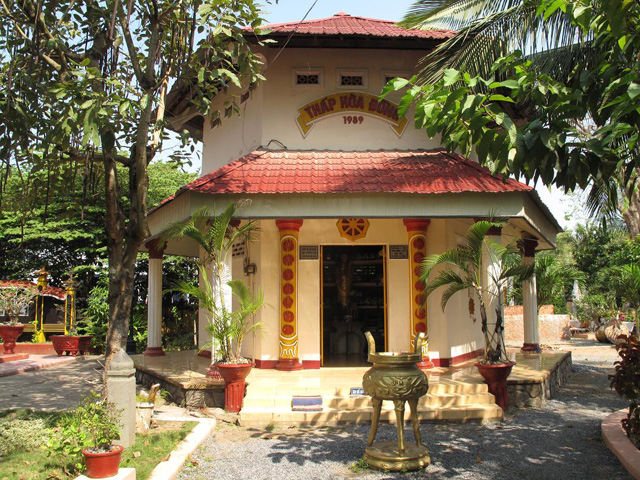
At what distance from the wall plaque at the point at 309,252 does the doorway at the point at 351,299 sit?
2.04 metres

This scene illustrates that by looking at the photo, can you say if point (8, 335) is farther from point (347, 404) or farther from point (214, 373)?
point (347, 404)

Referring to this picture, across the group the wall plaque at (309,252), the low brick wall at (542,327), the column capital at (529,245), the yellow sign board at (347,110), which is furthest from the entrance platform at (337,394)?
the low brick wall at (542,327)

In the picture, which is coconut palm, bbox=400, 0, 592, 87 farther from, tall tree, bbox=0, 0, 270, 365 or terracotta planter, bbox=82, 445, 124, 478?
terracotta planter, bbox=82, 445, 124, 478

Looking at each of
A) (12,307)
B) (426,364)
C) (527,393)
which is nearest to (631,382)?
(527,393)

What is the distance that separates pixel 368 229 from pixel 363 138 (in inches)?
66.5

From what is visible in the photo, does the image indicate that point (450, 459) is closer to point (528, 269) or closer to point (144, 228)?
point (528, 269)

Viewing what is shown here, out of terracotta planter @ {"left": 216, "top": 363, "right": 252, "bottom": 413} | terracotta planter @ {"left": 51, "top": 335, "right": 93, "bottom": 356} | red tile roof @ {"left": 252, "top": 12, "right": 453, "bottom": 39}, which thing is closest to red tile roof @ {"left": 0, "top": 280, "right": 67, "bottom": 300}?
terracotta planter @ {"left": 51, "top": 335, "right": 93, "bottom": 356}

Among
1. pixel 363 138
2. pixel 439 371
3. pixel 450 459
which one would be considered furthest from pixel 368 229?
pixel 450 459

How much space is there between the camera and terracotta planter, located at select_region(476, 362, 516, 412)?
8297mm

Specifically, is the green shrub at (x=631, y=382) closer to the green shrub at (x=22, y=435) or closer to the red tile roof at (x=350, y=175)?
the red tile roof at (x=350, y=175)

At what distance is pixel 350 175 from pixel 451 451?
4471 mm

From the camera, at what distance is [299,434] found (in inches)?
291

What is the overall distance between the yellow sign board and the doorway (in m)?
3.05

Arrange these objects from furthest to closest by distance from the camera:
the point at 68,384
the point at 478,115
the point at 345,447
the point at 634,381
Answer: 1. the point at 68,384
2. the point at 345,447
3. the point at 634,381
4. the point at 478,115
